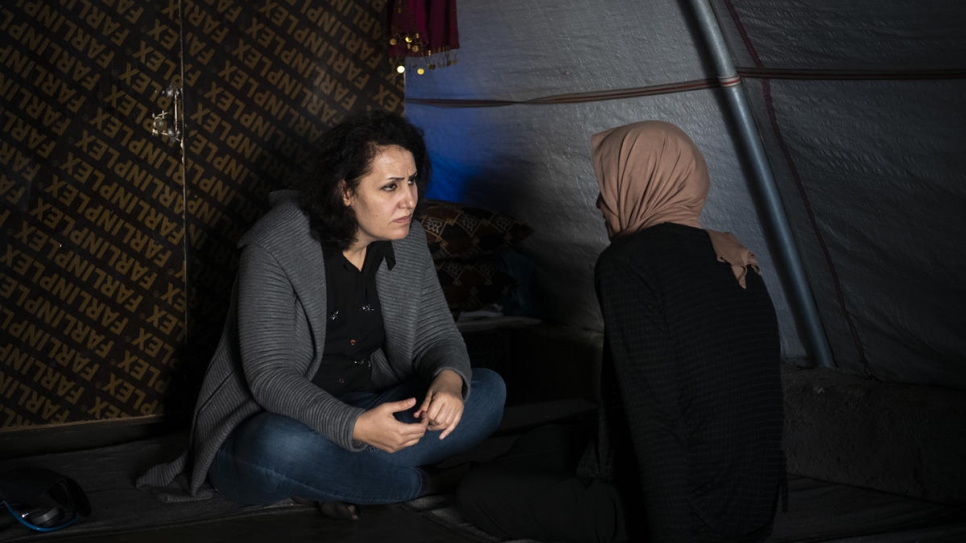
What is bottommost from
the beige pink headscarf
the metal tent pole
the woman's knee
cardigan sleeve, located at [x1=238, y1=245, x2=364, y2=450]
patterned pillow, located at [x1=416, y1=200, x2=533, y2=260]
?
cardigan sleeve, located at [x1=238, y1=245, x2=364, y2=450]

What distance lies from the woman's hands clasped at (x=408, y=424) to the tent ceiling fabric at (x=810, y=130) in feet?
3.76

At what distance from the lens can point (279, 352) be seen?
7.68 ft

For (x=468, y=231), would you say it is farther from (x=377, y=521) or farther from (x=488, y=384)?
(x=377, y=521)

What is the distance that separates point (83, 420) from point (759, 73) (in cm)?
242

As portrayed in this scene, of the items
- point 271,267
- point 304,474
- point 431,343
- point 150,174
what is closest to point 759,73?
point 431,343

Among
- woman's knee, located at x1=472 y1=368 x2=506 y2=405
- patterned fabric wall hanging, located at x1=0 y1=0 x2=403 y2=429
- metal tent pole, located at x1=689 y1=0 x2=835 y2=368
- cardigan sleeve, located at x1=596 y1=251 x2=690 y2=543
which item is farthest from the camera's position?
patterned fabric wall hanging, located at x1=0 y1=0 x2=403 y2=429

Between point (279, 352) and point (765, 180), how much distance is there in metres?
1.45

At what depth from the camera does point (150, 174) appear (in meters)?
3.23

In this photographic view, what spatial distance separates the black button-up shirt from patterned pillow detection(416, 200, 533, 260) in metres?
1.17

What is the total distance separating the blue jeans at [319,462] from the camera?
2.32 metres

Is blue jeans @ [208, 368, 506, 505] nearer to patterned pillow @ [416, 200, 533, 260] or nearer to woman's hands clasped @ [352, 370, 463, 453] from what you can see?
woman's hands clasped @ [352, 370, 463, 453]

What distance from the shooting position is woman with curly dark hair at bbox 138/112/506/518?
91.0 inches

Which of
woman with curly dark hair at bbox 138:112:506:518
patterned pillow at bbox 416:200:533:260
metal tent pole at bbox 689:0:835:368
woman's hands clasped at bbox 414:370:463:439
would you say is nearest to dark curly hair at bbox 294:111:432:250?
woman with curly dark hair at bbox 138:112:506:518

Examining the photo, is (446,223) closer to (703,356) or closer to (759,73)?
(759,73)
